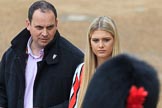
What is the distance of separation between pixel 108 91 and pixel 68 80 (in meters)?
2.00

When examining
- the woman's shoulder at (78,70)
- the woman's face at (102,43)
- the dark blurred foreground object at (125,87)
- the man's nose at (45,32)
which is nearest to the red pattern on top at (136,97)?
the dark blurred foreground object at (125,87)

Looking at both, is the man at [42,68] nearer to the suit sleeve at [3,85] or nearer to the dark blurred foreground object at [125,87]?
the suit sleeve at [3,85]

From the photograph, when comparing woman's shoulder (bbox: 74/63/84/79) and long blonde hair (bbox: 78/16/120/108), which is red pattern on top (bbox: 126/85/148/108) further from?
woman's shoulder (bbox: 74/63/84/79)

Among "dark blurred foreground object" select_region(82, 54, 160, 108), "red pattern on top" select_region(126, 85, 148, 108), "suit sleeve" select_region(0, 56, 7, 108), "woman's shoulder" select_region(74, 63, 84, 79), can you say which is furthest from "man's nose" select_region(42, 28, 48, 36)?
"red pattern on top" select_region(126, 85, 148, 108)

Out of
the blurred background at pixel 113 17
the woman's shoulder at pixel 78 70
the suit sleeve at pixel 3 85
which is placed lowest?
the blurred background at pixel 113 17

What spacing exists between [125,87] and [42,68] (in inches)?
79.9

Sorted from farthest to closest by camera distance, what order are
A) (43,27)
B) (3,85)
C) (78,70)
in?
(3,85) < (43,27) < (78,70)

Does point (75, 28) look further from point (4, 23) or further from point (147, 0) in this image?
point (147, 0)

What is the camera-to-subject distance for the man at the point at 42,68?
14.6 ft

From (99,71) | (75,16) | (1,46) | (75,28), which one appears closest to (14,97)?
(99,71)

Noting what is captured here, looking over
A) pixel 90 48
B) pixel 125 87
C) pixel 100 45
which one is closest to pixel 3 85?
pixel 90 48

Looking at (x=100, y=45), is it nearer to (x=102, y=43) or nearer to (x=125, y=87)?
(x=102, y=43)

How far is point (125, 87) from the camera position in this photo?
Answer: 8.18 feet

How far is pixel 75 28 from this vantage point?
48.8 ft
